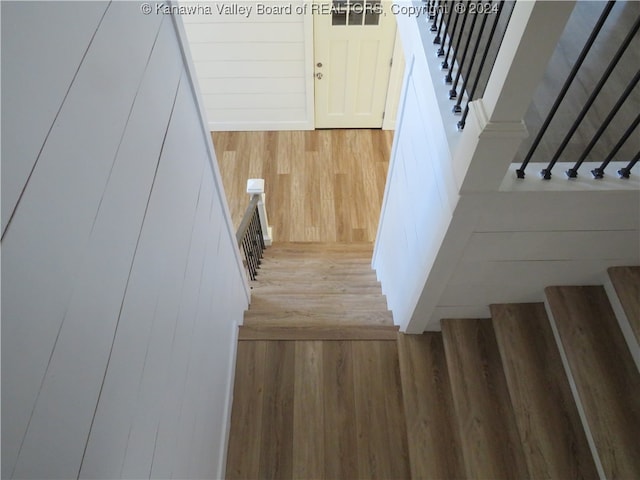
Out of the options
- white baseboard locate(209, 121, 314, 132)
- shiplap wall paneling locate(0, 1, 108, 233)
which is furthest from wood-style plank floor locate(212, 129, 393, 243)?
shiplap wall paneling locate(0, 1, 108, 233)

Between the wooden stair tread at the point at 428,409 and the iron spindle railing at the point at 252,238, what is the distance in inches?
51.1

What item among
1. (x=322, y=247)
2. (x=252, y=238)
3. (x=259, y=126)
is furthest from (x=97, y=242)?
(x=259, y=126)

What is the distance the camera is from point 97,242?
849 millimetres

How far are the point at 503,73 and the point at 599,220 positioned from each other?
75 cm

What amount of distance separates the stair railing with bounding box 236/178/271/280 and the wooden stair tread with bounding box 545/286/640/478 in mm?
1888

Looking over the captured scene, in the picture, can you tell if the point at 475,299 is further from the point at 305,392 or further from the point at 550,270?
the point at 305,392

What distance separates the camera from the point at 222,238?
205cm

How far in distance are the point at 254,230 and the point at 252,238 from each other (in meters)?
0.12

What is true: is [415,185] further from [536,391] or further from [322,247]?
[322,247]

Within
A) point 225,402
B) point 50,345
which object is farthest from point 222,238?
point 50,345

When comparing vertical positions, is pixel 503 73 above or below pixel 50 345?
above

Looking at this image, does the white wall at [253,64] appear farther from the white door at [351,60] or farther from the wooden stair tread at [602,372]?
the wooden stair tread at [602,372]

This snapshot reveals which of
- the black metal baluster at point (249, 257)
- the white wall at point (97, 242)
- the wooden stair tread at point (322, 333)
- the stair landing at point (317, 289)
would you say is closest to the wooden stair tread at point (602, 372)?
the wooden stair tread at point (322, 333)

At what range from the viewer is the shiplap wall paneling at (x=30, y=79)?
0.60m
